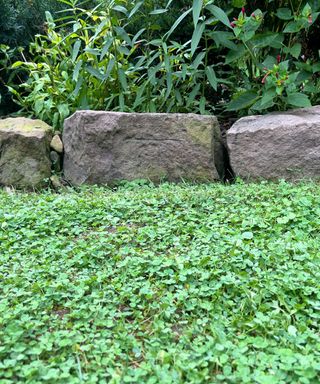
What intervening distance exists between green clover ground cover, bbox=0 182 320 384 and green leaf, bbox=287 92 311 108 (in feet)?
3.24

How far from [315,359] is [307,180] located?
2.24m

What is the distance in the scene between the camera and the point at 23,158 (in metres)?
4.03

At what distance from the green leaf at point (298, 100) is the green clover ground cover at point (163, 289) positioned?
987mm

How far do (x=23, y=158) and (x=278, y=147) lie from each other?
213 cm

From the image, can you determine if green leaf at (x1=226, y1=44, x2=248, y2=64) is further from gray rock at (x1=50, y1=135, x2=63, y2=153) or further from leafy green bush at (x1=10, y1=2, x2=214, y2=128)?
gray rock at (x1=50, y1=135, x2=63, y2=153)

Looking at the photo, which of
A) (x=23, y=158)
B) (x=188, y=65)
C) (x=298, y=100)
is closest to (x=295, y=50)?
(x=298, y=100)

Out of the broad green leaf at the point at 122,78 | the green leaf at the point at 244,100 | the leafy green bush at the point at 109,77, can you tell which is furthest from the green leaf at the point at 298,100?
the broad green leaf at the point at 122,78

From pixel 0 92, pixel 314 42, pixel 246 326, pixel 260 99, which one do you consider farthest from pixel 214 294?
pixel 0 92

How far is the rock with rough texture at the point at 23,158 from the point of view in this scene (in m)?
4.02

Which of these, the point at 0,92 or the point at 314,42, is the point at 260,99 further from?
the point at 0,92

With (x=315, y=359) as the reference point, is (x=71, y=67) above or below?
above

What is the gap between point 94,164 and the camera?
3918mm

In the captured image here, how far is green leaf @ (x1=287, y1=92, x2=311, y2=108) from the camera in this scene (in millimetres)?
3854

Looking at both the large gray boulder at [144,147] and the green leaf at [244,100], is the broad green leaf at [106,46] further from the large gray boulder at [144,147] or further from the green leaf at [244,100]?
the green leaf at [244,100]
